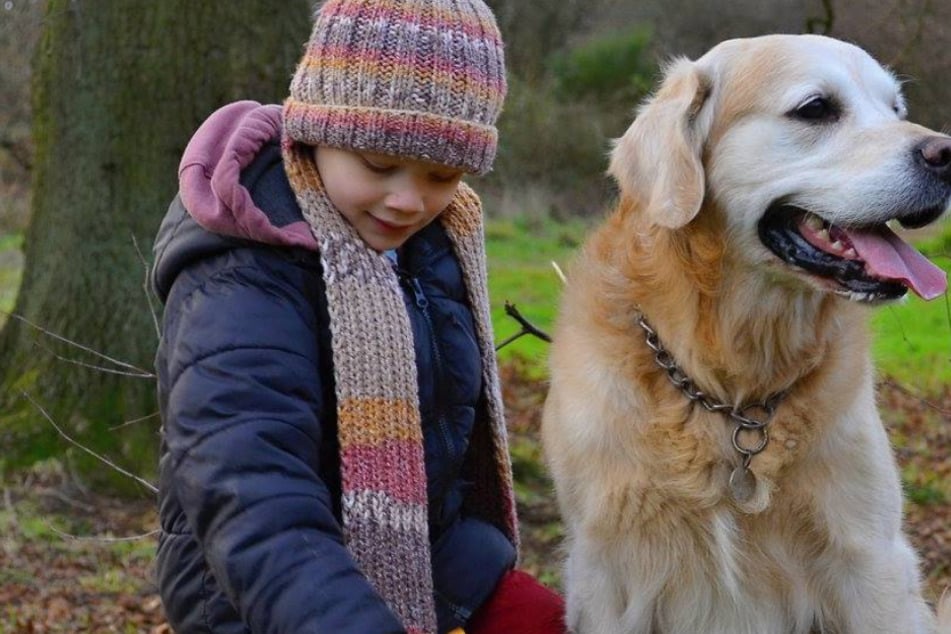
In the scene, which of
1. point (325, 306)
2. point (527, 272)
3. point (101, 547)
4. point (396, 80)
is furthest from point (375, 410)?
point (527, 272)

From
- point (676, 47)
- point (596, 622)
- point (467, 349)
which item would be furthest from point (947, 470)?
point (676, 47)

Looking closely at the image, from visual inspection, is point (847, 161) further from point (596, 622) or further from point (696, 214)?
point (596, 622)

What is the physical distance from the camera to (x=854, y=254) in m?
2.85

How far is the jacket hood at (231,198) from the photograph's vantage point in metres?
2.46

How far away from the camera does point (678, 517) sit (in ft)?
9.89

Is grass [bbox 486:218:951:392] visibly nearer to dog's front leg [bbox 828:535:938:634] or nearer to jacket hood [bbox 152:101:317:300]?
dog's front leg [bbox 828:535:938:634]

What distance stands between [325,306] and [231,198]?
287mm

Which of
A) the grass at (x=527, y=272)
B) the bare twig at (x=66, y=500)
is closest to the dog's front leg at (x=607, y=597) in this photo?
the bare twig at (x=66, y=500)

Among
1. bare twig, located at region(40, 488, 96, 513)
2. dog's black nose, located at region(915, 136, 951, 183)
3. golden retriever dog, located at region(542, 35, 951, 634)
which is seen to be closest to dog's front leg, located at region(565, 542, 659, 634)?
golden retriever dog, located at region(542, 35, 951, 634)

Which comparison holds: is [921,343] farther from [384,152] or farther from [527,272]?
[384,152]

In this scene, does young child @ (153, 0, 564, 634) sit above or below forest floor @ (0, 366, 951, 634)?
above

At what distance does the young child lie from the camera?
2.28 meters

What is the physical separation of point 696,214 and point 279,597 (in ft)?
4.49

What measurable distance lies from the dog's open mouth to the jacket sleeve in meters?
1.13
